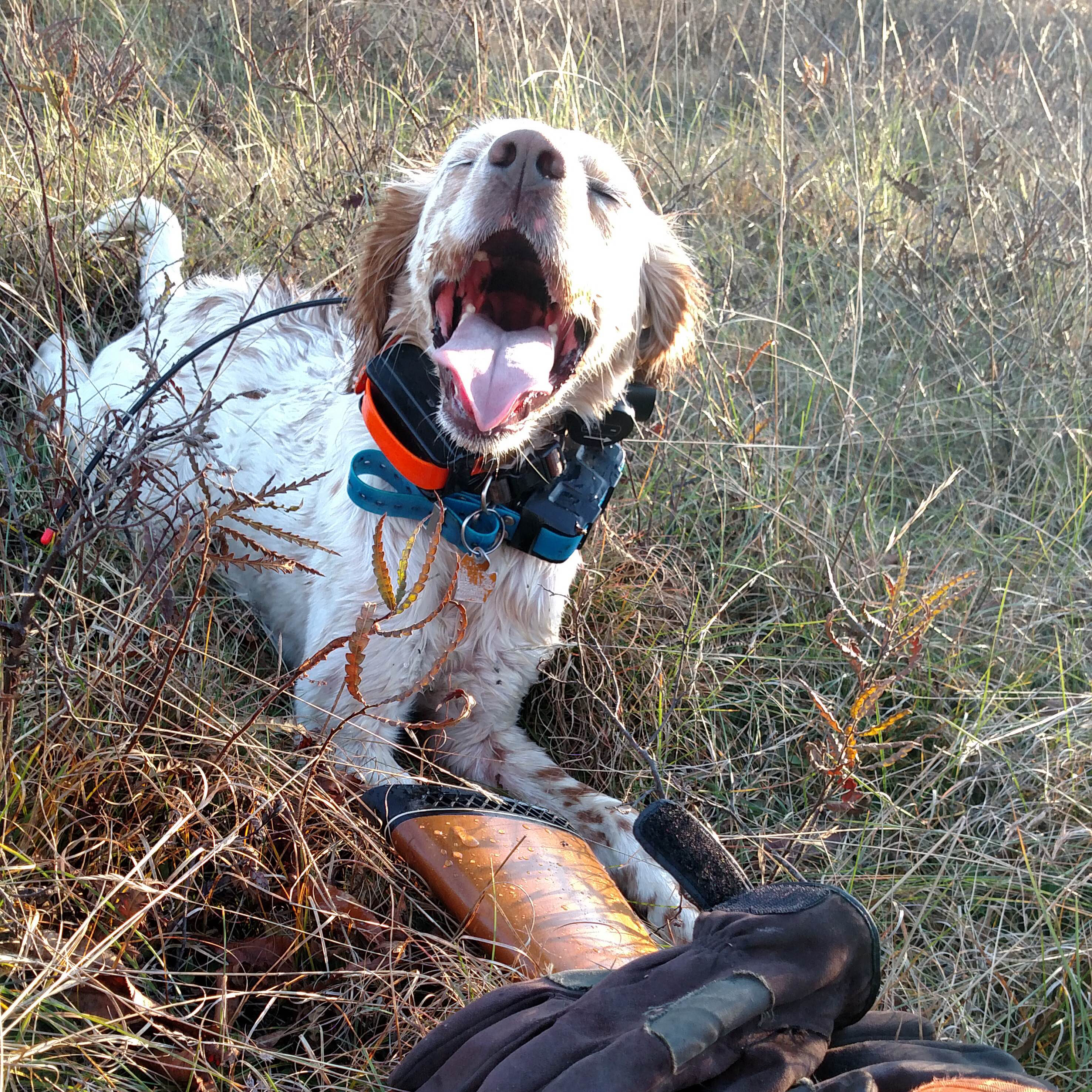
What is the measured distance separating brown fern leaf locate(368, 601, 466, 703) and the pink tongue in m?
0.40

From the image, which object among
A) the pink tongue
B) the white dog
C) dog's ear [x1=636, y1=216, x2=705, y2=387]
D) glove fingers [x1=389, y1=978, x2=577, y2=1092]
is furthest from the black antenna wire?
glove fingers [x1=389, y1=978, x2=577, y2=1092]

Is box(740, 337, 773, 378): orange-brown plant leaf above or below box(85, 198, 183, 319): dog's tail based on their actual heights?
below

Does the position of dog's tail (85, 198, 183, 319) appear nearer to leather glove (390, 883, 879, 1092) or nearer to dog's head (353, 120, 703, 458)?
dog's head (353, 120, 703, 458)

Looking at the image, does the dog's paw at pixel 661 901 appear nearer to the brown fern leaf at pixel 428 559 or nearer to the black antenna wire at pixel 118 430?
the brown fern leaf at pixel 428 559

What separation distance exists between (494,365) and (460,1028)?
126 centimetres

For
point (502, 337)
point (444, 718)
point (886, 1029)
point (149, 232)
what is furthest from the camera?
point (149, 232)

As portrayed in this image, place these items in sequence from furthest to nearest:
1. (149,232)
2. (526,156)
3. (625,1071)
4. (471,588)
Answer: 1. (149,232)
2. (471,588)
3. (526,156)
4. (625,1071)

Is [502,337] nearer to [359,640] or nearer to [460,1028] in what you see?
[359,640]

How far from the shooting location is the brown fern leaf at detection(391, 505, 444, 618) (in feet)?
5.07

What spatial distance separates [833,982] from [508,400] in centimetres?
123

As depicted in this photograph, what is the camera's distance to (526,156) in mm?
2188

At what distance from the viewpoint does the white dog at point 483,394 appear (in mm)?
2215

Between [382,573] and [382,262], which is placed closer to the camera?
[382,573]

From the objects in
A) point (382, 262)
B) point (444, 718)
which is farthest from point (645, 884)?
point (382, 262)
